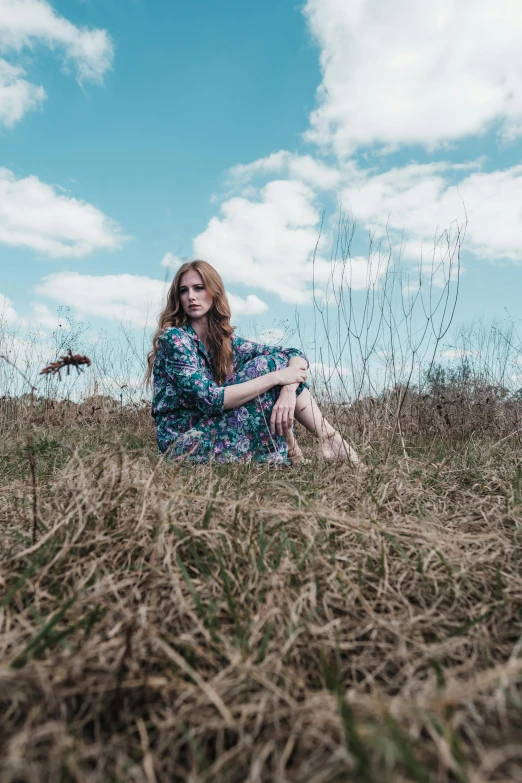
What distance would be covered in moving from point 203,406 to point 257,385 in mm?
284

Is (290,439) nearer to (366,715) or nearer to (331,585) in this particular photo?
(331,585)

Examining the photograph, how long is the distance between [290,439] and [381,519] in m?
1.23

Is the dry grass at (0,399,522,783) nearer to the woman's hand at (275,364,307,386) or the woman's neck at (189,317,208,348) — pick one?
the woman's hand at (275,364,307,386)

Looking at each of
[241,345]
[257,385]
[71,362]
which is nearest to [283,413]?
[257,385]

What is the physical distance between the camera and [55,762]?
619 millimetres

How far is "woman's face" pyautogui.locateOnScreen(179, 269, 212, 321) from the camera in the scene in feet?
9.38

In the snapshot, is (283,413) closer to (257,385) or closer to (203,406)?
(257,385)

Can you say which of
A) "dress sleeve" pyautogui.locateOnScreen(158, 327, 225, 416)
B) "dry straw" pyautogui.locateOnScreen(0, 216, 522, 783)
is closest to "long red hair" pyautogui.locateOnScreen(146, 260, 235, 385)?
"dress sleeve" pyautogui.locateOnScreen(158, 327, 225, 416)

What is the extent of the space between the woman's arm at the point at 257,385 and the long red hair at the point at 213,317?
11.6 inches

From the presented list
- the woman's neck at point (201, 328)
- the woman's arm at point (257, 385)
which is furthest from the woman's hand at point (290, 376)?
the woman's neck at point (201, 328)

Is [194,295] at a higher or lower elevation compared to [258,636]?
higher

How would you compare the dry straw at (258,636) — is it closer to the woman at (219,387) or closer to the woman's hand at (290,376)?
the woman at (219,387)

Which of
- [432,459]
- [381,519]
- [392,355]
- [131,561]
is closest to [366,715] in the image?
[131,561]

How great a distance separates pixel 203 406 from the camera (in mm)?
2570
